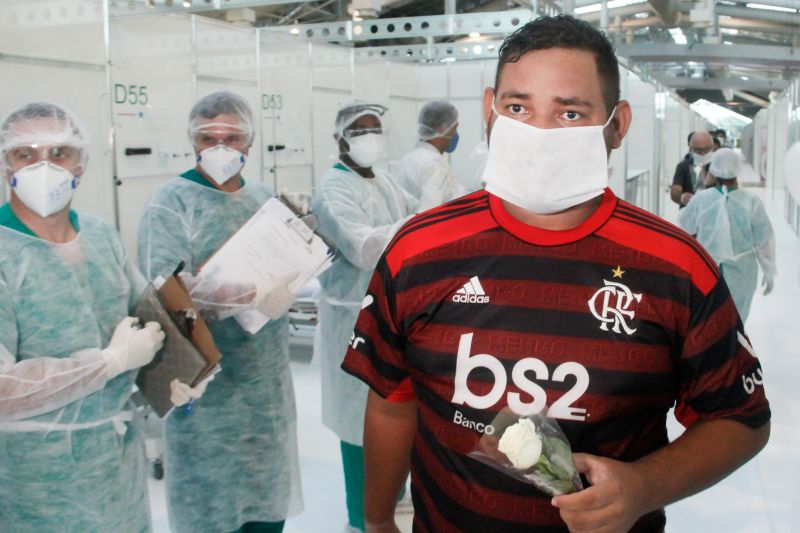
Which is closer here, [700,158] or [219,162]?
[219,162]

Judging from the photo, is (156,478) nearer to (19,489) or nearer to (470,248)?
(19,489)

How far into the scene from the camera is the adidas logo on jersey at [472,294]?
1.12 m

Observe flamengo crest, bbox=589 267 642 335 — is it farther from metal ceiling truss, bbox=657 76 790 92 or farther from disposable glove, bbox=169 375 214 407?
metal ceiling truss, bbox=657 76 790 92

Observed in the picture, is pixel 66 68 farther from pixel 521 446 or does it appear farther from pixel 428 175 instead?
pixel 521 446

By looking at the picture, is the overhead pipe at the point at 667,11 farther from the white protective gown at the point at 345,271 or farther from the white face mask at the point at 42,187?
the white face mask at the point at 42,187

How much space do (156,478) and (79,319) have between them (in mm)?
1951

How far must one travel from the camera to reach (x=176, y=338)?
1.97 m

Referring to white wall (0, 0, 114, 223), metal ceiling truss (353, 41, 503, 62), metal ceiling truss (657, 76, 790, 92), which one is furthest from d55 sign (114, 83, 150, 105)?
metal ceiling truss (657, 76, 790, 92)


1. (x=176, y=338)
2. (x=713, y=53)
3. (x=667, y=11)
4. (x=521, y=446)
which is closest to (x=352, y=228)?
(x=176, y=338)

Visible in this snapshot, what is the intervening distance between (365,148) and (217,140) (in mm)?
654

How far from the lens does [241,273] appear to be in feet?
7.77

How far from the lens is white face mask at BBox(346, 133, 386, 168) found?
301 cm

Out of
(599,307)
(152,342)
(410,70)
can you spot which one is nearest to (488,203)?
(599,307)

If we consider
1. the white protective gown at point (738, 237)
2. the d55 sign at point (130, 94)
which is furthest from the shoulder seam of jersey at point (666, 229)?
the d55 sign at point (130, 94)
